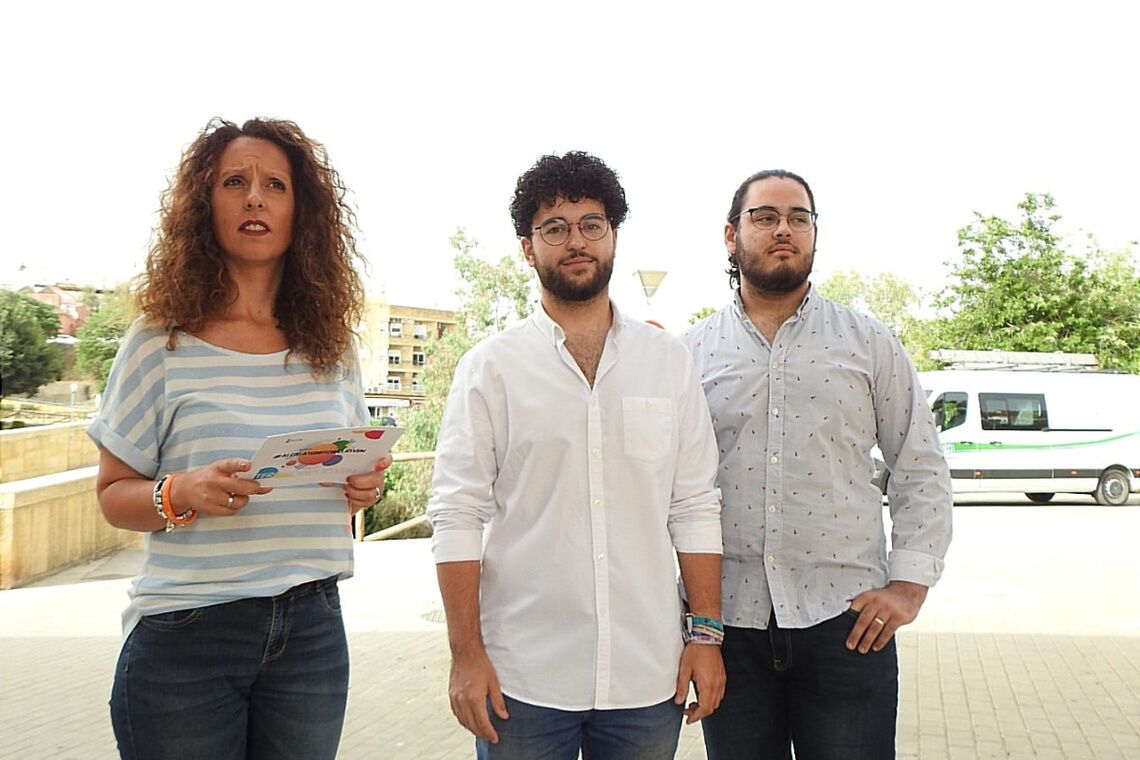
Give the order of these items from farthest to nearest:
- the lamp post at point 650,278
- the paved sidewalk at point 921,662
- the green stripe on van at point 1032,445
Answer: the green stripe on van at point 1032,445, the lamp post at point 650,278, the paved sidewalk at point 921,662

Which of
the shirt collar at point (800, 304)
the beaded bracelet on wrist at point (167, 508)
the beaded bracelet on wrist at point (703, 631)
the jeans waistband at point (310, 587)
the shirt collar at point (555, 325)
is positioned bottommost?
the beaded bracelet on wrist at point (703, 631)

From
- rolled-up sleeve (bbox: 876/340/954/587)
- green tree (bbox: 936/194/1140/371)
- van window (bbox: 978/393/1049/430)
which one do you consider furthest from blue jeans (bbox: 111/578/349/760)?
green tree (bbox: 936/194/1140/371)

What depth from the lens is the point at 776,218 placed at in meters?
2.96

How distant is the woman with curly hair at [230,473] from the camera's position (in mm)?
2164

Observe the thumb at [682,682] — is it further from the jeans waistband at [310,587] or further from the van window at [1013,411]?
the van window at [1013,411]

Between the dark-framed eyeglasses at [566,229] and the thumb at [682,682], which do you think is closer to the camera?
the thumb at [682,682]

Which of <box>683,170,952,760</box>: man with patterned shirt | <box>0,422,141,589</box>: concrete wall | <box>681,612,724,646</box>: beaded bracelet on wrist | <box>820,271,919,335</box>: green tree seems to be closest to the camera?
<box>681,612,724,646</box>: beaded bracelet on wrist

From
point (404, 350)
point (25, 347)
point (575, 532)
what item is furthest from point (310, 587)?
point (404, 350)

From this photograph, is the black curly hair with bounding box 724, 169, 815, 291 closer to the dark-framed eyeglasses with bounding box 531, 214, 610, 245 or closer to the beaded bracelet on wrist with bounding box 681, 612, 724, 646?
the dark-framed eyeglasses with bounding box 531, 214, 610, 245

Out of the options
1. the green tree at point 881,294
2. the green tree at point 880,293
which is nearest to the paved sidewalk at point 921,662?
the green tree at point 881,294

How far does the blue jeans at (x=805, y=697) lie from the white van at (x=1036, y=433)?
18.2m

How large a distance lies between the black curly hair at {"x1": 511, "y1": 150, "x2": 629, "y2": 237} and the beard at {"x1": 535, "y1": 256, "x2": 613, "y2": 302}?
0.14m

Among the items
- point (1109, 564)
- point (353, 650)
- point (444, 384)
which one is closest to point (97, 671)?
point (353, 650)

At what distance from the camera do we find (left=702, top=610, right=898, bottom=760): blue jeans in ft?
8.98
